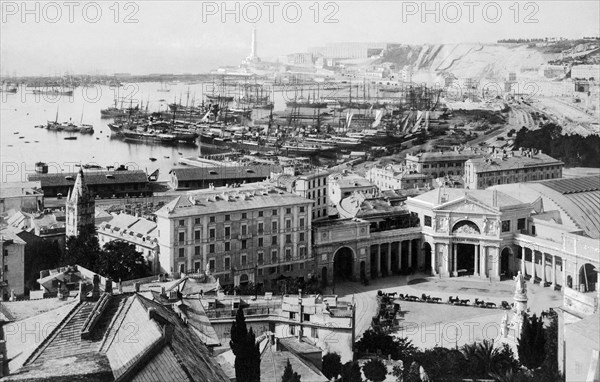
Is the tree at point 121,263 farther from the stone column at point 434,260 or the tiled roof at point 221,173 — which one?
the tiled roof at point 221,173

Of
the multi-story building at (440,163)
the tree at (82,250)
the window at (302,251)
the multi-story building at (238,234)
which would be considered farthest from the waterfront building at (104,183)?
the window at (302,251)

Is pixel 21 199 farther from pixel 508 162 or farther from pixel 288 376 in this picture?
pixel 288 376

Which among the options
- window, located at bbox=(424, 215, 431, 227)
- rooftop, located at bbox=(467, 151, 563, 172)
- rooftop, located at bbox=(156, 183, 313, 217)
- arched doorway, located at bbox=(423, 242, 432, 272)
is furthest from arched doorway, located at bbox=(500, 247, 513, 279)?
rooftop, located at bbox=(467, 151, 563, 172)

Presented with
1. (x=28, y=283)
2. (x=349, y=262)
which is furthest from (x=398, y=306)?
(x=28, y=283)

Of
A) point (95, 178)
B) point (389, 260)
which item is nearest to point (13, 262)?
point (389, 260)

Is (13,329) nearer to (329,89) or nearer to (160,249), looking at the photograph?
(160,249)
